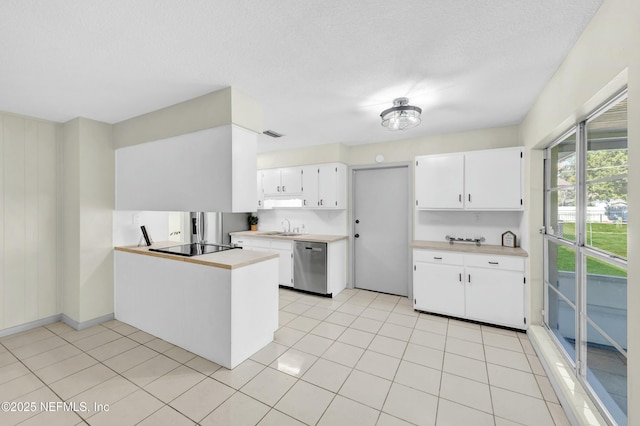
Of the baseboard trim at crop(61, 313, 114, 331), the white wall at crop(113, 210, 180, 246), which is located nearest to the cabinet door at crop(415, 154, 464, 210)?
the white wall at crop(113, 210, 180, 246)

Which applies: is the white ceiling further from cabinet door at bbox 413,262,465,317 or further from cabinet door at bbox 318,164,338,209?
cabinet door at bbox 413,262,465,317

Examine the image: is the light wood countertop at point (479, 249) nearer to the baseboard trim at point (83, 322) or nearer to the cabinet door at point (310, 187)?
the cabinet door at point (310, 187)

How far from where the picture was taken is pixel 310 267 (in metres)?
4.24

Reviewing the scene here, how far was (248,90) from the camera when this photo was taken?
245cm

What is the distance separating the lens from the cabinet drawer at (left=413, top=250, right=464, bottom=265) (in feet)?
10.8

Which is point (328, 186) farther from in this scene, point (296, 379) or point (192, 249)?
point (296, 379)

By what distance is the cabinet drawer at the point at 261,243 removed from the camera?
4.62 m

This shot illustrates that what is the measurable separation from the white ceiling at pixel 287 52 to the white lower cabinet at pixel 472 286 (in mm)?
1722

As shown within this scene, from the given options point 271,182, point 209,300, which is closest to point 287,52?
point 209,300

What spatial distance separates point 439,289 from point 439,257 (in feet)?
1.32

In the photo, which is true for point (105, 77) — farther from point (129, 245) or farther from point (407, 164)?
point (407, 164)

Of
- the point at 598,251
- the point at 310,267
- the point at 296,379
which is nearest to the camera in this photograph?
the point at 598,251

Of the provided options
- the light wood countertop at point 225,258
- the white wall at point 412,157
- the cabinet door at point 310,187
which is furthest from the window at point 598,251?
the cabinet door at point 310,187

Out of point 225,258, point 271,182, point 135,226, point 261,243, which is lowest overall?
point 261,243
